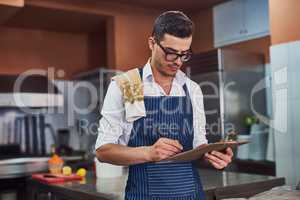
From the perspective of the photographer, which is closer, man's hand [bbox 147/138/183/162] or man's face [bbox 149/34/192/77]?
man's hand [bbox 147/138/183/162]

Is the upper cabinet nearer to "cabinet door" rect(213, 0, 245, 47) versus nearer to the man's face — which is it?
"cabinet door" rect(213, 0, 245, 47)

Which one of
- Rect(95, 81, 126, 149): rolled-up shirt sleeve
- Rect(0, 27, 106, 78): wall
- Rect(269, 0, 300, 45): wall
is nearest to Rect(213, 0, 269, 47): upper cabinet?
Rect(269, 0, 300, 45): wall

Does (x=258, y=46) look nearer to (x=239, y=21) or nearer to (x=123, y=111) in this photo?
(x=239, y=21)

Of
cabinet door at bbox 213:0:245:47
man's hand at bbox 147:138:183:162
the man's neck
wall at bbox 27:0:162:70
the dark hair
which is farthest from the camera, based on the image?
wall at bbox 27:0:162:70

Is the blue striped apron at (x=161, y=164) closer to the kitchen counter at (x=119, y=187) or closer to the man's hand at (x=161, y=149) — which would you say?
the man's hand at (x=161, y=149)

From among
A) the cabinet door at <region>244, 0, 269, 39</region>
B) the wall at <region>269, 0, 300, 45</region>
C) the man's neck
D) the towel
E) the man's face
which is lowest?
the towel

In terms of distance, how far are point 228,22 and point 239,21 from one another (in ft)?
0.58

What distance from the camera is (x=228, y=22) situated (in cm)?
466

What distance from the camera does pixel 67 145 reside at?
17.3 feet

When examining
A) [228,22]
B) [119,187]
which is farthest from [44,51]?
[119,187]

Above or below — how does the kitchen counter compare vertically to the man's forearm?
below

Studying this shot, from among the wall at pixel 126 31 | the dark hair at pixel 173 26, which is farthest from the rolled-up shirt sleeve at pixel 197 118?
the wall at pixel 126 31

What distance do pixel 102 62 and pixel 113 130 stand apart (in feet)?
13.6

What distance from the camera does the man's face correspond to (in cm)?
147
